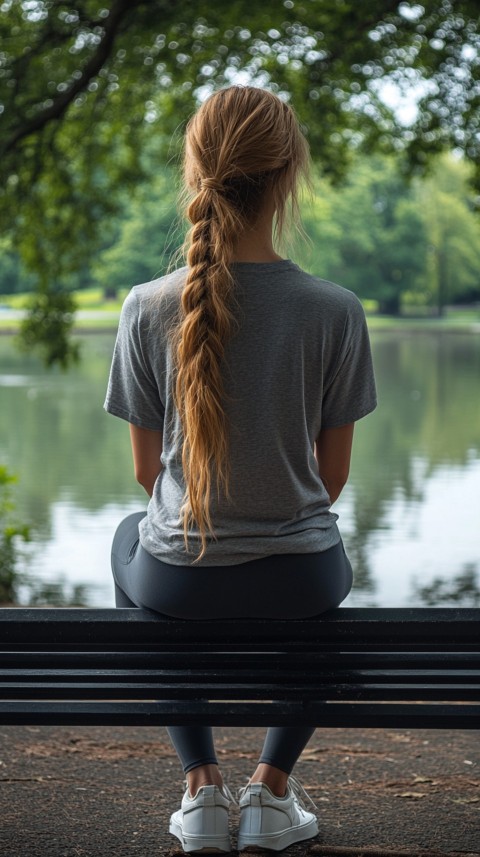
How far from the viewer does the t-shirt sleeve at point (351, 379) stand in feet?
7.74

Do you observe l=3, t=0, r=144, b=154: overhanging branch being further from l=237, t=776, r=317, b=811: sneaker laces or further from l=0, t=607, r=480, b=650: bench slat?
l=0, t=607, r=480, b=650: bench slat

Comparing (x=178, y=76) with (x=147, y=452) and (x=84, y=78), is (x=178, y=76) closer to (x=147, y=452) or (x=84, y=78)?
(x=84, y=78)

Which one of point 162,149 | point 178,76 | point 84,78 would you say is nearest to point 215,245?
point 84,78

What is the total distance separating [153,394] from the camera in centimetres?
246

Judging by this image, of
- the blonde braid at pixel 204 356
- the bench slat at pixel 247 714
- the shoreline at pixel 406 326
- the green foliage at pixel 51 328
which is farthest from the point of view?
the shoreline at pixel 406 326

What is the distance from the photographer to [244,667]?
2.39 m

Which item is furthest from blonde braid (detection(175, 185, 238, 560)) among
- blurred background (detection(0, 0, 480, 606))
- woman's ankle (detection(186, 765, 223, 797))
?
blurred background (detection(0, 0, 480, 606))

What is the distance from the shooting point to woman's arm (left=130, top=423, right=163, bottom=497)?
2.50 metres

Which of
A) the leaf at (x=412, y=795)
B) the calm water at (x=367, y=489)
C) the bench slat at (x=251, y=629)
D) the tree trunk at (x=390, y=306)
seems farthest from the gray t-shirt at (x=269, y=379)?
the tree trunk at (x=390, y=306)

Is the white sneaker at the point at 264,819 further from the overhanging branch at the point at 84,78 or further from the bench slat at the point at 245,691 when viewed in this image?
the overhanging branch at the point at 84,78

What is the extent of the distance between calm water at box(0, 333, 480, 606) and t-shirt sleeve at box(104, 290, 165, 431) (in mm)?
6644

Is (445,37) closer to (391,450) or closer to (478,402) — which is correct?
(391,450)

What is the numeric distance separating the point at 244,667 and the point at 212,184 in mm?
987

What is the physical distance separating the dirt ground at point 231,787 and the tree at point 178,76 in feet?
22.9
